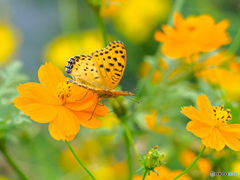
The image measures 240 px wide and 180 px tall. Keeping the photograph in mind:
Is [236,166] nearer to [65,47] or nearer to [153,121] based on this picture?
[153,121]

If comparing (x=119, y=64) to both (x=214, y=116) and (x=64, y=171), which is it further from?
(x=64, y=171)

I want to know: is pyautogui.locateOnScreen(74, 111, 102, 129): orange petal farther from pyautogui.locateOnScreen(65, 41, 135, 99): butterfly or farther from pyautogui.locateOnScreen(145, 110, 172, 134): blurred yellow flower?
pyautogui.locateOnScreen(145, 110, 172, 134): blurred yellow flower

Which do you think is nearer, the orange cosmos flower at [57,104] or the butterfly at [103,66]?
the orange cosmos flower at [57,104]

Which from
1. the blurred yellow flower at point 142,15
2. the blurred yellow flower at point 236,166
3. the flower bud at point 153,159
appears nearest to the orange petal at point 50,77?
the flower bud at point 153,159

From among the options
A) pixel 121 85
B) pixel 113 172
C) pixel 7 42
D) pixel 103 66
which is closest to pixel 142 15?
pixel 121 85

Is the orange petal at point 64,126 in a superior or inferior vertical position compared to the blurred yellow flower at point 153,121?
inferior

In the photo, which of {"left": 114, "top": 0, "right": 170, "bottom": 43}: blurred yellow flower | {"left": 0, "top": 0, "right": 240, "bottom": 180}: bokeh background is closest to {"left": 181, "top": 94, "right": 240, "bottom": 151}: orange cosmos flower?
{"left": 0, "top": 0, "right": 240, "bottom": 180}: bokeh background

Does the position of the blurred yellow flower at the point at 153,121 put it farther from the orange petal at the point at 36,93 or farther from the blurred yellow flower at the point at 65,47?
the blurred yellow flower at the point at 65,47

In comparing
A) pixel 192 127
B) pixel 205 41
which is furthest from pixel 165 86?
pixel 192 127
